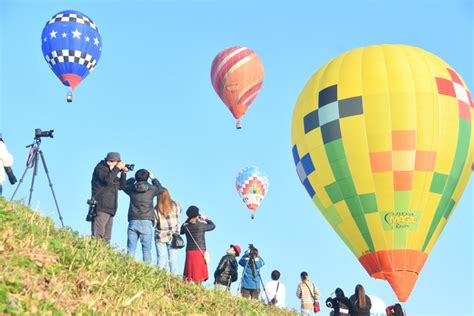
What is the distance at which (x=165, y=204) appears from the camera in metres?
13.7

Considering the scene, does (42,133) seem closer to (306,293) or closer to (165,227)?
(165,227)

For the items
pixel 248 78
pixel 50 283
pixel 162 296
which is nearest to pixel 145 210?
pixel 162 296

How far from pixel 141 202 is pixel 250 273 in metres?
4.99

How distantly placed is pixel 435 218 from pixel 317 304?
11.0 meters

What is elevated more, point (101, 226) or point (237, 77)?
point (237, 77)

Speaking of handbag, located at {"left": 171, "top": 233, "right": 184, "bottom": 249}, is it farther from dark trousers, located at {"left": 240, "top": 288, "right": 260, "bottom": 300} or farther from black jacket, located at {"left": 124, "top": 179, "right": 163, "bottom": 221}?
dark trousers, located at {"left": 240, "top": 288, "right": 260, "bottom": 300}

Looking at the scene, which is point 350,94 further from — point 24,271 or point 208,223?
point 24,271

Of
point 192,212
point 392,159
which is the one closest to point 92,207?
point 192,212

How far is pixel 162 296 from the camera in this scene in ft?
30.8

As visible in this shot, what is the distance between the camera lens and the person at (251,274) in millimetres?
16797

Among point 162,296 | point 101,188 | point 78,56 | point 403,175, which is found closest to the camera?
point 162,296

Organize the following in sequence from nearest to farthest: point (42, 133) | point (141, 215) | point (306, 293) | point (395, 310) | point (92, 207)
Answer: point (92, 207), point (141, 215), point (395, 310), point (42, 133), point (306, 293)

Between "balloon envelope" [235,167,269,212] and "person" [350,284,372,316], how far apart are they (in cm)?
3913

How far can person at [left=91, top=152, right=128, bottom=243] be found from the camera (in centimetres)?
1216
